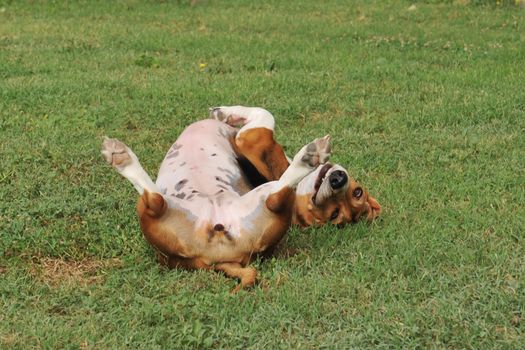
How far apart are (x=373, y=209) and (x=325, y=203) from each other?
304 millimetres

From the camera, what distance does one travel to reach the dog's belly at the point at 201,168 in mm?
4059

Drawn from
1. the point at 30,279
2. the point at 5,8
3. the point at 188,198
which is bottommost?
the point at 5,8

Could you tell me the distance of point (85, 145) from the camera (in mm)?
5750

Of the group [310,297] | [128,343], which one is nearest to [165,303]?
[128,343]

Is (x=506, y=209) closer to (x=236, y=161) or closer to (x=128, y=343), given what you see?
(x=236, y=161)

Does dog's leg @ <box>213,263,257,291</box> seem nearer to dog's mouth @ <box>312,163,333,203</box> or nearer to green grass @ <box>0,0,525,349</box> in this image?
green grass @ <box>0,0,525,349</box>

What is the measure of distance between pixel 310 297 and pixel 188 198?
0.77m

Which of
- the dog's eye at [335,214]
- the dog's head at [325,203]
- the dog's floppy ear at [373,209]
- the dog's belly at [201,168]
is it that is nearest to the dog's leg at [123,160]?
the dog's belly at [201,168]

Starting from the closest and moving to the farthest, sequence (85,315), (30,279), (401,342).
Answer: (401,342), (85,315), (30,279)

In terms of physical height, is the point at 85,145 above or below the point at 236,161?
below

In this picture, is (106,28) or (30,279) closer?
(30,279)

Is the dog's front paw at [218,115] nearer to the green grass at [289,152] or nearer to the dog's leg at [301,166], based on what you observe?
the green grass at [289,152]

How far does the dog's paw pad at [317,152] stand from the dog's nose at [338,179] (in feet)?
1.10

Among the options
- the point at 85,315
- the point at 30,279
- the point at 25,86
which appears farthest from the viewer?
the point at 25,86
